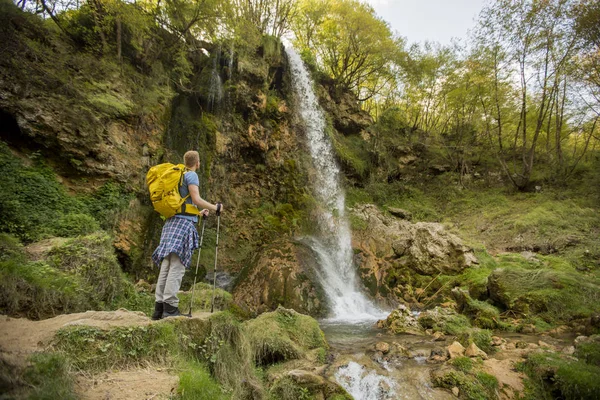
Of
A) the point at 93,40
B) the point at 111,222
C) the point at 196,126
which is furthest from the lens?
the point at 196,126

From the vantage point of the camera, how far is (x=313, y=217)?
13.5 metres

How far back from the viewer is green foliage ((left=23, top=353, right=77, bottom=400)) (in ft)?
5.76

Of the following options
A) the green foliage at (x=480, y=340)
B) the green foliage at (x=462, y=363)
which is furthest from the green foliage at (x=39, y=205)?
the green foliage at (x=480, y=340)

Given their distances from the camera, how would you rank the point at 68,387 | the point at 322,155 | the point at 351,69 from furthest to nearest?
1. the point at 351,69
2. the point at 322,155
3. the point at 68,387

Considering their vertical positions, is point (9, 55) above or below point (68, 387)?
above

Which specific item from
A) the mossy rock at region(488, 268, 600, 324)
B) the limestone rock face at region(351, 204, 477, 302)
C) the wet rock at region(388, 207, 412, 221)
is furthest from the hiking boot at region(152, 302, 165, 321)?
the wet rock at region(388, 207, 412, 221)

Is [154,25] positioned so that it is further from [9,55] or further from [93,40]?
[9,55]

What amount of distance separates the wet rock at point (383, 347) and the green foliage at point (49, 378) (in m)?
4.83

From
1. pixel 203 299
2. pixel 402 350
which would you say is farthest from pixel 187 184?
pixel 402 350

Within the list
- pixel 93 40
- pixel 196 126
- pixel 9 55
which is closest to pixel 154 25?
pixel 93 40

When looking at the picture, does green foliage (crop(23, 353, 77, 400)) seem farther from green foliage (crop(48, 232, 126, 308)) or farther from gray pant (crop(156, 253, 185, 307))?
green foliage (crop(48, 232, 126, 308))

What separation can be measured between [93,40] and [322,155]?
11.0 meters

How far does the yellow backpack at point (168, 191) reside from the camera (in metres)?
3.44

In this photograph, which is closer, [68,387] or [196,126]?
[68,387]
